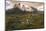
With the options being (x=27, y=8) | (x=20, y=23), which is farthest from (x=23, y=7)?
(x=20, y=23)

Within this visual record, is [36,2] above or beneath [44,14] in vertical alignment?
above

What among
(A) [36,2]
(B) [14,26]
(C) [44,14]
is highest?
(A) [36,2]

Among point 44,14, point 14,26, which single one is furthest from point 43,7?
point 14,26

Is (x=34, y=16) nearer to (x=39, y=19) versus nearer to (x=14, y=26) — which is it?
(x=39, y=19)
